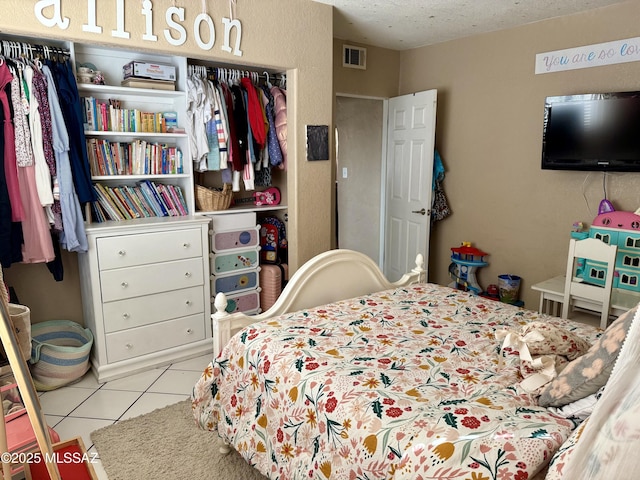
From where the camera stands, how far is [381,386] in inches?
63.0

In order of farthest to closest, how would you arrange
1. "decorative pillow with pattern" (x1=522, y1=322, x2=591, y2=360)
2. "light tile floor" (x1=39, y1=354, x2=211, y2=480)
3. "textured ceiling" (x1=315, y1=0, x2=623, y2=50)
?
"textured ceiling" (x1=315, y1=0, x2=623, y2=50) → "light tile floor" (x1=39, y1=354, x2=211, y2=480) → "decorative pillow with pattern" (x1=522, y1=322, x2=591, y2=360)

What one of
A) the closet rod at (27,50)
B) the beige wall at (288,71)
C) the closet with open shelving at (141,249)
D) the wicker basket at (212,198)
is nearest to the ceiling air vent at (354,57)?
the beige wall at (288,71)

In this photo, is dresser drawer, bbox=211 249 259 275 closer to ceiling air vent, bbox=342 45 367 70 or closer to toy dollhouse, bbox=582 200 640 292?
ceiling air vent, bbox=342 45 367 70

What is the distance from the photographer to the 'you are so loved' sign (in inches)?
123

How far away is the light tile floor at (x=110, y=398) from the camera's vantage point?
8.21 ft

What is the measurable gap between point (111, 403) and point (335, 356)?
1630 mm

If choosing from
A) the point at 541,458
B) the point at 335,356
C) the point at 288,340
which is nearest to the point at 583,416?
the point at 541,458

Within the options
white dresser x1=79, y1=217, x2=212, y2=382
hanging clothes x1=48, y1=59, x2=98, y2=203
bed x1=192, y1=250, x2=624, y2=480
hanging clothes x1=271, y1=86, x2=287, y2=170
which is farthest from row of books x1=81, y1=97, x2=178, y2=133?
bed x1=192, y1=250, x2=624, y2=480

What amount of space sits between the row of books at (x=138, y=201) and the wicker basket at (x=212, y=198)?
118 millimetres

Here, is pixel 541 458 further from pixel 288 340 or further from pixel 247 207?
pixel 247 207

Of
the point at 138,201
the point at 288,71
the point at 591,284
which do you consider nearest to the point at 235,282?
the point at 138,201

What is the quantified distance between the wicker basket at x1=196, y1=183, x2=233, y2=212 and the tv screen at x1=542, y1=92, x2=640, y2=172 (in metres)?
2.41

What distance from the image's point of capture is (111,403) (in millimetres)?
2707

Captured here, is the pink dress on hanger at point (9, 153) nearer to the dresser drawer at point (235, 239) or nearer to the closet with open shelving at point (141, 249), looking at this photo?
the closet with open shelving at point (141, 249)
